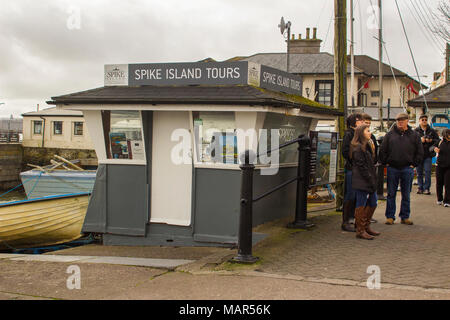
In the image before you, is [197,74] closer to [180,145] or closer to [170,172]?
[180,145]

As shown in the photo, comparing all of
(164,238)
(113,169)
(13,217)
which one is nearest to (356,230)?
(164,238)

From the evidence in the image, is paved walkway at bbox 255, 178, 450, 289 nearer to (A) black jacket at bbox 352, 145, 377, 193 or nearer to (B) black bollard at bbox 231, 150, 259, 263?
(B) black bollard at bbox 231, 150, 259, 263

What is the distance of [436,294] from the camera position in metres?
5.36

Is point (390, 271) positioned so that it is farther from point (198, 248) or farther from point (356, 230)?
point (198, 248)

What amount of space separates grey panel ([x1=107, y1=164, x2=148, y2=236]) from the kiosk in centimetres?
2

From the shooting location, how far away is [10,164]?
44875mm

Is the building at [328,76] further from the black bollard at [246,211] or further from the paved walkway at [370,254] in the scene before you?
the black bollard at [246,211]

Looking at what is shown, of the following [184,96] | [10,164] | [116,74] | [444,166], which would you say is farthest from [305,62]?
[184,96]

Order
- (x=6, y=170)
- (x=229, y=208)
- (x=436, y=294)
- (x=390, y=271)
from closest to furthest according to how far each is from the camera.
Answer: (x=436, y=294)
(x=390, y=271)
(x=229, y=208)
(x=6, y=170)

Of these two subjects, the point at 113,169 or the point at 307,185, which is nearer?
the point at 307,185

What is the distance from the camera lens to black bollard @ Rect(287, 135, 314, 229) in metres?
8.88

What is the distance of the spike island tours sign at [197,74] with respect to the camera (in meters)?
9.35

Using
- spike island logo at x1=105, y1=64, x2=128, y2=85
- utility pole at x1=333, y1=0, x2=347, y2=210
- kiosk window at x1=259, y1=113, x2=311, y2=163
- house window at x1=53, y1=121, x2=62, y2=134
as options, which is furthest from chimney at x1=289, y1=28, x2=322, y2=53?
spike island logo at x1=105, y1=64, x2=128, y2=85

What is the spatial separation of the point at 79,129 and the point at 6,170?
21.6ft
